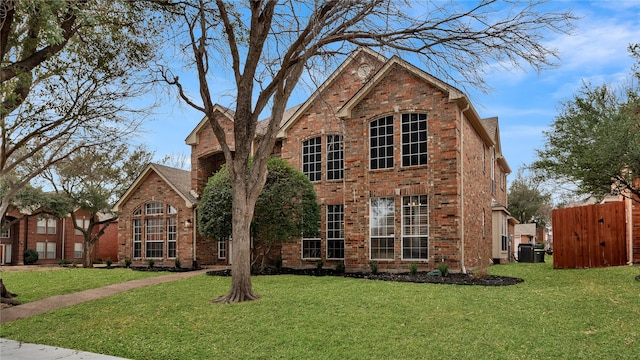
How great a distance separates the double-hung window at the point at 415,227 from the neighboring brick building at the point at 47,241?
2459cm

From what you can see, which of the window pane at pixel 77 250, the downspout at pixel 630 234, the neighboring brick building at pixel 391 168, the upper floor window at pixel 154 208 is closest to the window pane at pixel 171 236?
the upper floor window at pixel 154 208

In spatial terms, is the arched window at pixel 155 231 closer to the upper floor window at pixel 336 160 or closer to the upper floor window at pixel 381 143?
the upper floor window at pixel 336 160

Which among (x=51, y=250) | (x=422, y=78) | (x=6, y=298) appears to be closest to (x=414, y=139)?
(x=422, y=78)

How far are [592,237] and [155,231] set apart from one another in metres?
19.0

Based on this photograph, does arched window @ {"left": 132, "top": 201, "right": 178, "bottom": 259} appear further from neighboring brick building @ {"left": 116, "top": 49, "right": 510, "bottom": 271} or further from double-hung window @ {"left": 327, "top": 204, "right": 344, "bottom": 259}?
double-hung window @ {"left": 327, "top": 204, "right": 344, "bottom": 259}

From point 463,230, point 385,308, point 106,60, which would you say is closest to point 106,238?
point 106,60

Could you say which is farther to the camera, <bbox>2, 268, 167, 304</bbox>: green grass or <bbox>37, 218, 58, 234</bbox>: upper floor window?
<bbox>37, 218, 58, 234</bbox>: upper floor window

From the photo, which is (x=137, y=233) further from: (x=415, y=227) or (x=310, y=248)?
(x=415, y=227)

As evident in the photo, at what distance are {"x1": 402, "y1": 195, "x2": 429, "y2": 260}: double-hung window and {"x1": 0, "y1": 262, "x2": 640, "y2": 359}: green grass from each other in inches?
148

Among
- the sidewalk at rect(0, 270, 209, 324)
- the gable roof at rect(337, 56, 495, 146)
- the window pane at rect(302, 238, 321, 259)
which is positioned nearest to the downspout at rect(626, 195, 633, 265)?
the gable roof at rect(337, 56, 495, 146)

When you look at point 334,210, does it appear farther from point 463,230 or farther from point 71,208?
point 71,208

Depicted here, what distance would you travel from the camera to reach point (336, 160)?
19000 mm

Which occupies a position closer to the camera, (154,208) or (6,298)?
(6,298)

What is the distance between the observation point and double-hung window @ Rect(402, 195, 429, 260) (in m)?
16.4
